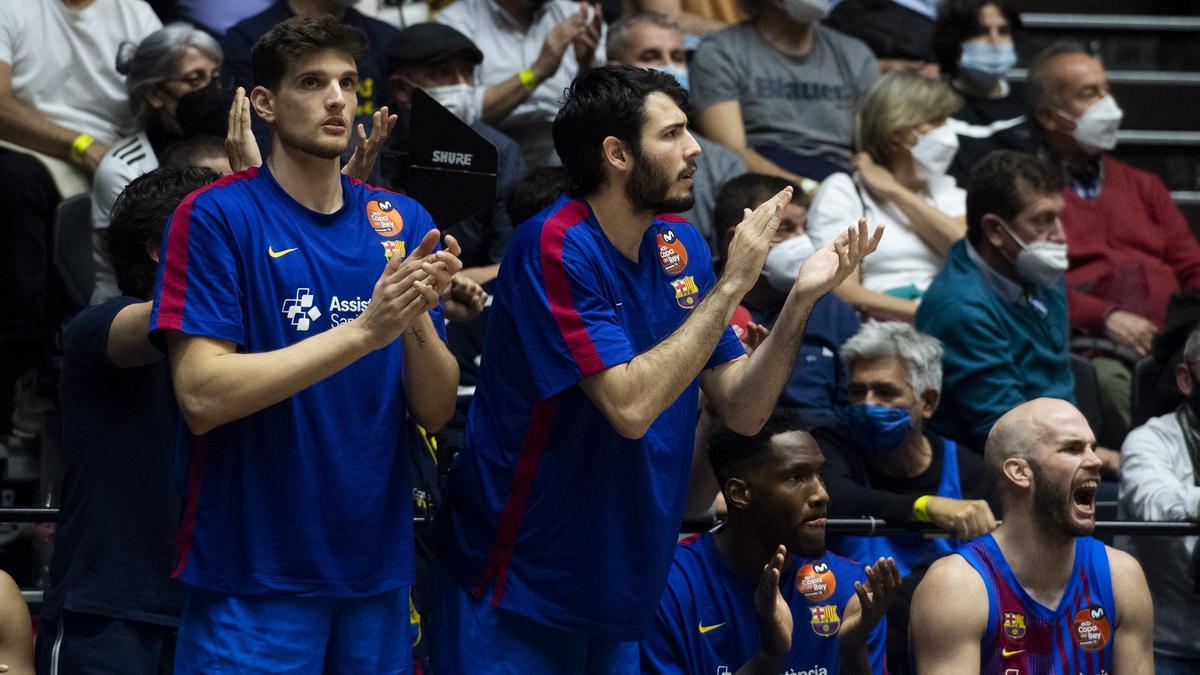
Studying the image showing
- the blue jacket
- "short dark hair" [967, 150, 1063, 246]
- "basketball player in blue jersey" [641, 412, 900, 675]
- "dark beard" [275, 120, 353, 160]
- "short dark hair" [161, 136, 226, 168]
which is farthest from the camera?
"short dark hair" [967, 150, 1063, 246]

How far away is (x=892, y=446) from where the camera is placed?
5.19 m

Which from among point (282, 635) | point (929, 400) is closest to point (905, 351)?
point (929, 400)

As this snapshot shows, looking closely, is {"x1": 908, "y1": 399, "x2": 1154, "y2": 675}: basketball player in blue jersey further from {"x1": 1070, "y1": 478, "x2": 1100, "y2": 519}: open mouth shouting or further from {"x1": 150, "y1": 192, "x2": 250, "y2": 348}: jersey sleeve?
{"x1": 150, "y1": 192, "x2": 250, "y2": 348}: jersey sleeve

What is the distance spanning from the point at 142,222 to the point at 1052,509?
243cm

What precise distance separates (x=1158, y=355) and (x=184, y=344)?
3.82 metres

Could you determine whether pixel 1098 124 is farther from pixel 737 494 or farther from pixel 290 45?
pixel 290 45

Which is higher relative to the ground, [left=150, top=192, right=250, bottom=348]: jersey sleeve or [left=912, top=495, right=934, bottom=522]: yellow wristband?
[left=150, top=192, right=250, bottom=348]: jersey sleeve

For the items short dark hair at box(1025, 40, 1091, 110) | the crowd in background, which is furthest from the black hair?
short dark hair at box(1025, 40, 1091, 110)

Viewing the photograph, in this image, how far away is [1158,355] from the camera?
584 cm

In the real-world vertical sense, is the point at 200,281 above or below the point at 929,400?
above

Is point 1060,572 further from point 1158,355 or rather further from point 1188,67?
point 1188,67

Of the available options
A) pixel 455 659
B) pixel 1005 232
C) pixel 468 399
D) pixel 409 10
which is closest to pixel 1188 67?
pixel 1005 232

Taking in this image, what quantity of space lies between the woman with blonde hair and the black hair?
59.0 inches

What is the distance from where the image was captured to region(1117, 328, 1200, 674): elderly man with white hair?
16.0 ft
